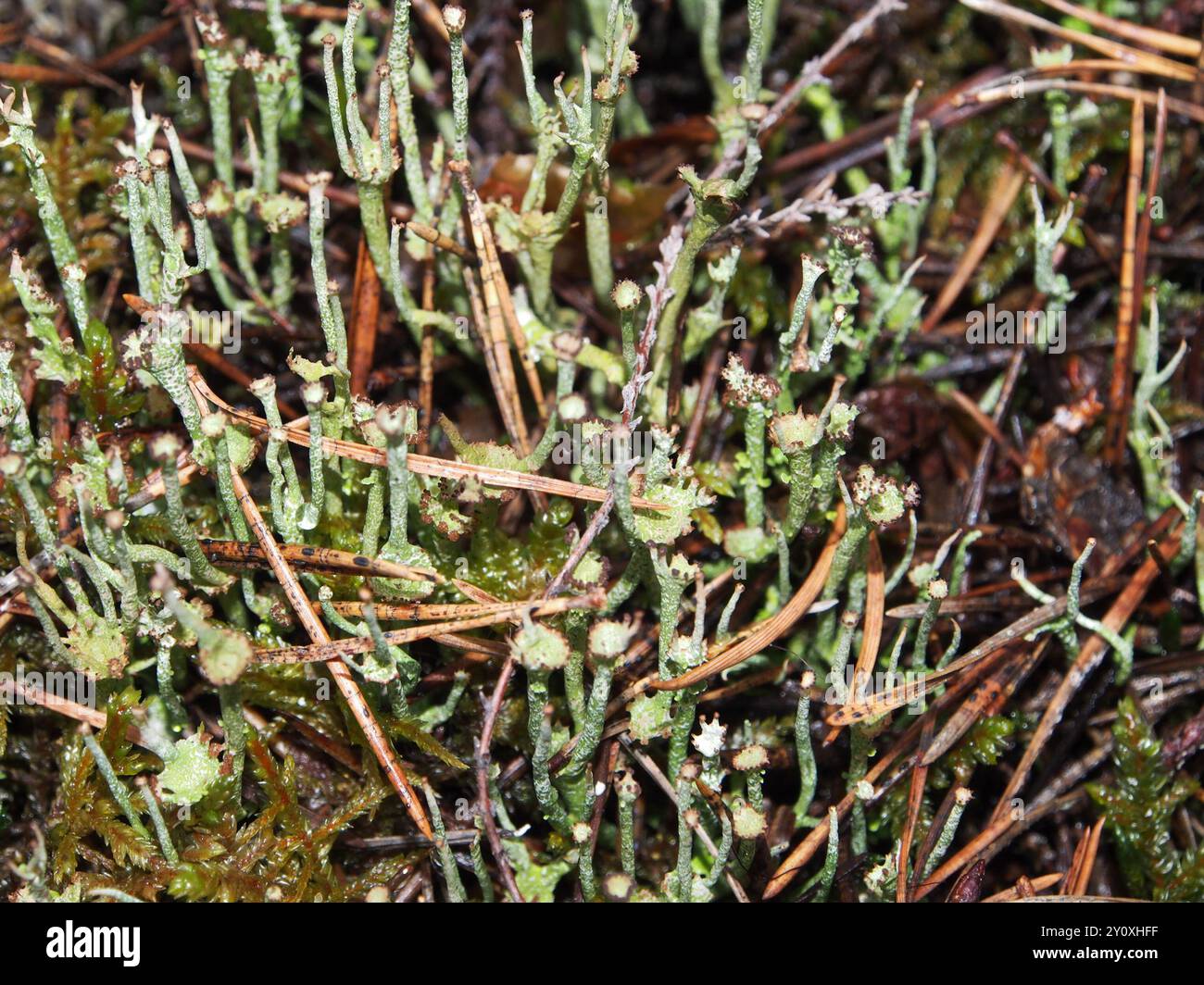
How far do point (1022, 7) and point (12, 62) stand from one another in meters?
2.72

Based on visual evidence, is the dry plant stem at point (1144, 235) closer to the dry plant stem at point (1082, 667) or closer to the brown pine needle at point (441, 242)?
the dry plant stem at point (1082, 667)

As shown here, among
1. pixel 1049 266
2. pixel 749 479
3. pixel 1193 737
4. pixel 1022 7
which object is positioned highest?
pixel 1022 7

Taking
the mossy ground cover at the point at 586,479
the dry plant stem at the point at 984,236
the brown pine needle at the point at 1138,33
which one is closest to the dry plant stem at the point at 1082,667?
the mossy ground cover at the point at 586,479

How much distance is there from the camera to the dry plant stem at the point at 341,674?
2008mm

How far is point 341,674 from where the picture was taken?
2.03 meters

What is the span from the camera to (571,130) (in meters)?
2.03

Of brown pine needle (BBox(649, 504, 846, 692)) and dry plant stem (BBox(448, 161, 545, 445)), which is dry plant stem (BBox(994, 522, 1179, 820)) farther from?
dry plant stem (BBox(448, 161, 545, 445))

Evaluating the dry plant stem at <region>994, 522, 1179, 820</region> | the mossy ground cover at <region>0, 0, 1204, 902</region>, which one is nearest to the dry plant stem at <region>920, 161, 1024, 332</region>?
the mossy ground cover at <region>0, 0, 1204, 902</region>

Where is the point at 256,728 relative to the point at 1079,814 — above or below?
above

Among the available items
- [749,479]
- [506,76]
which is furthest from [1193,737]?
[506,76]

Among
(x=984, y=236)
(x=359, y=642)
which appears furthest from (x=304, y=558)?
(x=984, y=236)

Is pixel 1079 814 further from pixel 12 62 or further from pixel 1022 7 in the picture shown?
pixel 12 62
